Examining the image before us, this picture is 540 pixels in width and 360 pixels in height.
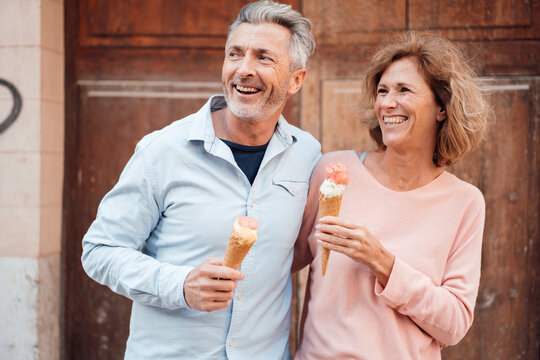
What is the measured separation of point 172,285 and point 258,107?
33.4 inches

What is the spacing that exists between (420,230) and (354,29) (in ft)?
7.23

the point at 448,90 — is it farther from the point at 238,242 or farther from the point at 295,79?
the point at 238,242

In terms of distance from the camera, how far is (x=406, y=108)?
229cm

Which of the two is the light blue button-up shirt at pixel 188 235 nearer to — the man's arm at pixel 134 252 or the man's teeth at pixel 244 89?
the man's arm at pixel 134 252

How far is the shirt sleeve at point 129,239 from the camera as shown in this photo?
2057 mm

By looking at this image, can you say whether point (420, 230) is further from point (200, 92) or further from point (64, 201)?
point (64, 201)

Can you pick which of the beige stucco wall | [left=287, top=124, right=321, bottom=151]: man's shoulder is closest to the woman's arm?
[left=287, top=124, right=321, bottom=151]: man's shoulder

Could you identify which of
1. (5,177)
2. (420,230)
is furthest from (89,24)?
(420,230)

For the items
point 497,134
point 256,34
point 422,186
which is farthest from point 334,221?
point 497,134

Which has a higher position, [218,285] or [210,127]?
[210,127]

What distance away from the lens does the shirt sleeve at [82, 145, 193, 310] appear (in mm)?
2057

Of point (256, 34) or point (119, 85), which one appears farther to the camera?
point (119, 85)

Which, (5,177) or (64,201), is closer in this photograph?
(5,177)

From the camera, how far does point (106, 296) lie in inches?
161
